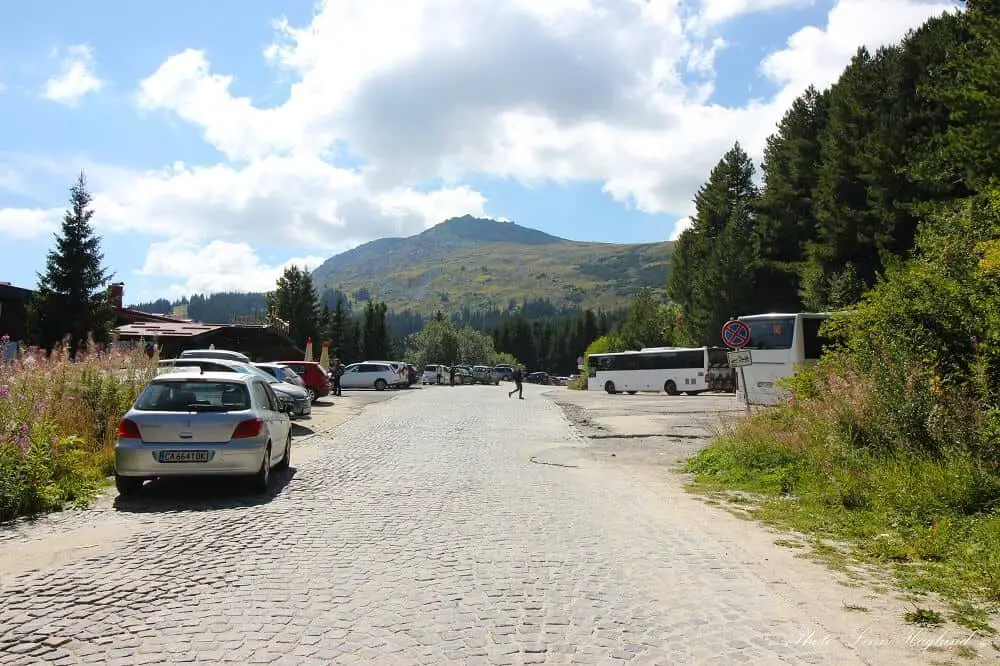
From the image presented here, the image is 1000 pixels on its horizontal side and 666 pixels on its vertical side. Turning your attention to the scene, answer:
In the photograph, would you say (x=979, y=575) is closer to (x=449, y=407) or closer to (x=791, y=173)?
(x=449, y=407)

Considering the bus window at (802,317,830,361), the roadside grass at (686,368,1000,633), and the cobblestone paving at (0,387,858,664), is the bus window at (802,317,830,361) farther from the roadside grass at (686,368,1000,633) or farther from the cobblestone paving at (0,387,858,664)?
the cobblestone paving at (0,387,858,664)

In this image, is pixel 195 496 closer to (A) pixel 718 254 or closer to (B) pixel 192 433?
(B) pixel 192 433

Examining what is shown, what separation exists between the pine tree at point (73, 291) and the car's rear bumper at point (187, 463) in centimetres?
3313

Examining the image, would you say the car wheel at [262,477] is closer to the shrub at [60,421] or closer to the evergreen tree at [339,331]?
the shrub at [60,421]

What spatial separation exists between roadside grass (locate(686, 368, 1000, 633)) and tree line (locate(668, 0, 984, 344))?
1010cm

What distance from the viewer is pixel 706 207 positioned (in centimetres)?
6819

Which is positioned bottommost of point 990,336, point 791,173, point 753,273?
point 990,336

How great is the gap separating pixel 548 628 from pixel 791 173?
186ft

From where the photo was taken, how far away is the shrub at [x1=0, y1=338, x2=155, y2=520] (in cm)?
861

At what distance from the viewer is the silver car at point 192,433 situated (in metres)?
9.29

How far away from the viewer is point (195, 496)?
9602 mm

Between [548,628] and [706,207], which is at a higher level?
[706,207]

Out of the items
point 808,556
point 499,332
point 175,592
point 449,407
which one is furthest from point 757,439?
point 499,332

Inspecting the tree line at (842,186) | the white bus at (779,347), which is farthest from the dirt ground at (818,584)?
the white bus at (779,347)
